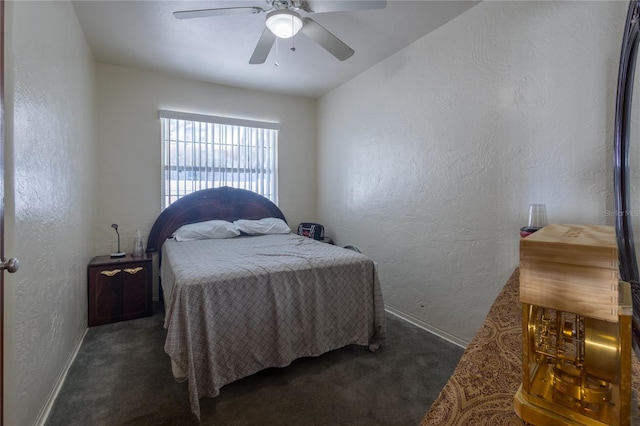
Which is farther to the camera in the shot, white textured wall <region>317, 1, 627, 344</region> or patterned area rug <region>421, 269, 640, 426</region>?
white textured wall <region>317, 1, 627, 344</region>

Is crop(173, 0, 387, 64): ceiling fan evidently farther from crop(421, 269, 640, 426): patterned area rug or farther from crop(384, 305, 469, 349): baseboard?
crop(384, 305, 469, 349): baseboard

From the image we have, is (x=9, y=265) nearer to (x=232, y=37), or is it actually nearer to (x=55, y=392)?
(x=55, y=392)

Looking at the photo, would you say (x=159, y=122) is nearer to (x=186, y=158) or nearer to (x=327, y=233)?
(x=186, y=158)

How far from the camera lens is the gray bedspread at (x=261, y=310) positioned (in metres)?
1.78

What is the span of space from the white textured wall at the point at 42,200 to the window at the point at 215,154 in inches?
45.0

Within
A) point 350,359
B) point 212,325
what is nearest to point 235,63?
point 212,325

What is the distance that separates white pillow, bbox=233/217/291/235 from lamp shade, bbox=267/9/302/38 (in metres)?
2.33

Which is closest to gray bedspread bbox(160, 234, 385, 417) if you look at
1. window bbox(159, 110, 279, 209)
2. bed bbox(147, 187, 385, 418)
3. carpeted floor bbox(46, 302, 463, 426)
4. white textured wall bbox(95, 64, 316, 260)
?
bed bbox(147, 187, 385, 418)

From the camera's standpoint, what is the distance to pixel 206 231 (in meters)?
3.52

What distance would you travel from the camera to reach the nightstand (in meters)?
2.86

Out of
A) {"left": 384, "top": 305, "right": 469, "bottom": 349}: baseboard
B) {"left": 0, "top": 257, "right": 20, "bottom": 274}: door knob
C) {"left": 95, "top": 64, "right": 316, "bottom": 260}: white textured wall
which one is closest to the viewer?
{"left": 0, "top": 257, "right": 20, "bottom": 274}: door knob

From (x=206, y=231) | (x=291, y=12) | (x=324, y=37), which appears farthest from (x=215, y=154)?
(x=291, y=12)

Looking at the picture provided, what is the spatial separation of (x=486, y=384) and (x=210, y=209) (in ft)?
12.2

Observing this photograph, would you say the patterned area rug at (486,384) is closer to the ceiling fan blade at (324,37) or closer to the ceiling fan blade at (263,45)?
the ceiling fan blade at (324,37)
